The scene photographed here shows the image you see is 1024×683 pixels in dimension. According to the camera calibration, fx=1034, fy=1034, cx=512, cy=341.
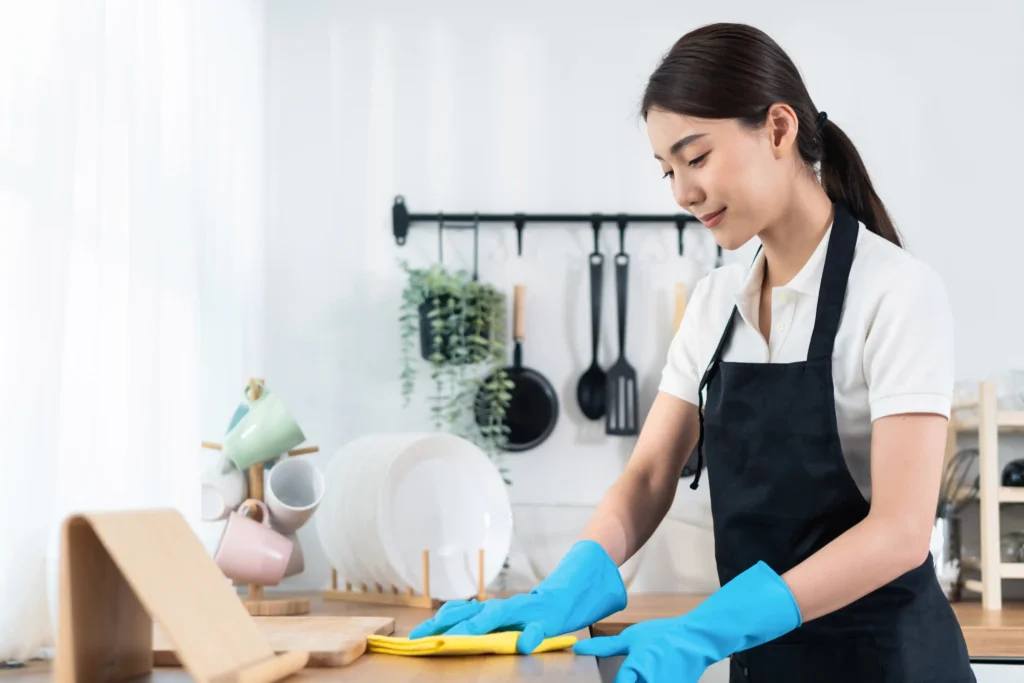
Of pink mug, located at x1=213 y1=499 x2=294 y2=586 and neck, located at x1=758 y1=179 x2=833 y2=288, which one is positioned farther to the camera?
pink mug, located at x1=213 y1=499 x2=294 y2=586

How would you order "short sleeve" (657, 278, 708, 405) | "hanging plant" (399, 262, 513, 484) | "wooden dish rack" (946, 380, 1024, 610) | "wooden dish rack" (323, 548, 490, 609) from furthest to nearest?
"hanging plant" (399, 262, 513, 484) < "wooden dish rack" (946, 380, 1024, 610) < "wooden dish rack" (323, 548, 490, 609) < "short sleeve" (657, 278, 708, 405)

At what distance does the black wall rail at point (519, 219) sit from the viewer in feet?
6.96

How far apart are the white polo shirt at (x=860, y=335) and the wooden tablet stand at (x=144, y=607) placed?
1.95ft

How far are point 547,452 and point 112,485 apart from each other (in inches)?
38.6

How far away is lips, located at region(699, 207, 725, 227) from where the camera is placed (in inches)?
41.7

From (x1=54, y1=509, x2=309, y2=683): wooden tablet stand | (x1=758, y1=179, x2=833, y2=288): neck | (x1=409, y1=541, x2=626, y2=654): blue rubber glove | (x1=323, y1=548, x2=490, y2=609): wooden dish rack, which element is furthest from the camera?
(x1=323, y1=548, x2=490, y2=609): wooden dish rack

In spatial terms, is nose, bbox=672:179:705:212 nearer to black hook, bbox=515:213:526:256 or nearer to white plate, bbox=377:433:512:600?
white plate, bbox=377:433:512:600

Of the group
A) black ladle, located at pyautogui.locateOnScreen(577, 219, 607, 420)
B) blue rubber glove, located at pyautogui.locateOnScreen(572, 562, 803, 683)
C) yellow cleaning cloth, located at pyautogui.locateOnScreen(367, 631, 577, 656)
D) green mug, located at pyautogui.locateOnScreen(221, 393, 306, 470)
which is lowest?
yellow cleaning cloth, located at pyautogui.locateOnScreen(367, 631, 577, 656)

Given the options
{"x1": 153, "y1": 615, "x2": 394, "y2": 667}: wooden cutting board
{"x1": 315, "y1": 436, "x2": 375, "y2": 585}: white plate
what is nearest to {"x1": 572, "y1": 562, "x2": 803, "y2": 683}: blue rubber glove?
{"x1": 153, "y1": 615, "x2": 394, "y2": 667}: wooden cutting board

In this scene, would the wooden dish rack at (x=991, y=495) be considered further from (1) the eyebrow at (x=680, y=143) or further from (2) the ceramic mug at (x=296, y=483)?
(2) the ceramic mug at (x=296, y=483)

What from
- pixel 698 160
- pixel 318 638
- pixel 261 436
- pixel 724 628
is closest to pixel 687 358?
pixel 698 160

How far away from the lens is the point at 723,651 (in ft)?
2.96

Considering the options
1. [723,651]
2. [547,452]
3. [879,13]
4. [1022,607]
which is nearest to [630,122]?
[879,13]

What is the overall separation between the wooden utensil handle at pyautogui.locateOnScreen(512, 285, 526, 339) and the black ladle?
141 mm
